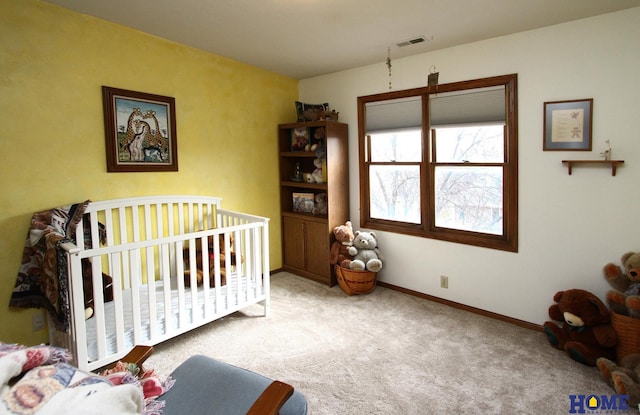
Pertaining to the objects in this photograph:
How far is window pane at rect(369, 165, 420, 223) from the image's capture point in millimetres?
3672

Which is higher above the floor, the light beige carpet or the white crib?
the white crib

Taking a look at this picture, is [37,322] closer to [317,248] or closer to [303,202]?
[317,248]

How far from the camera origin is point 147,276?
256cm

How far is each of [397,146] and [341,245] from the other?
46.9 inches

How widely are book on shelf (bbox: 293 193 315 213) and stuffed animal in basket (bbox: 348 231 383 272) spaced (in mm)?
706

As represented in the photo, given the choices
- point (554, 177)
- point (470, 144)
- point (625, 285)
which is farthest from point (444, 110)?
point (625, 285)

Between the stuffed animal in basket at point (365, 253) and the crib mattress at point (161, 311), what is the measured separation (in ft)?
3.51

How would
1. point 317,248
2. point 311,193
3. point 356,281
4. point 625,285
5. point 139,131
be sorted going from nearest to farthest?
point 625,285
point 139,131
point 356,281
point 317,248
point 311,193

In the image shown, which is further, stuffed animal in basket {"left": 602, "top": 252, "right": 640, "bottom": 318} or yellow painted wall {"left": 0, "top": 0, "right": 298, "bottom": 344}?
yellow painted wall {"left": 0, "top": 0, "right": 298, "bottom": 344}

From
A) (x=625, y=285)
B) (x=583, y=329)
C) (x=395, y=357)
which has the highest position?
(x=625, y=285)

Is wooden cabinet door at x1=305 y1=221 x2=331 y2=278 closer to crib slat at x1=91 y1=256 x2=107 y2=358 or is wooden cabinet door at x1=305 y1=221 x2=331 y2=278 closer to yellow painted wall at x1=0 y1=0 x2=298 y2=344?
yellow painted wall at x1=0 y1=0 x2=298 y2=344

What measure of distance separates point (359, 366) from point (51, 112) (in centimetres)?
273

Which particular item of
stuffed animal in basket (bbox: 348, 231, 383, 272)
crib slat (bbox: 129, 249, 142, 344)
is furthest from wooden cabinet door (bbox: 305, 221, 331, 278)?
crib slat (bbox: 129, 249, 142, 344)

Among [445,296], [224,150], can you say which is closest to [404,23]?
[224,150]
